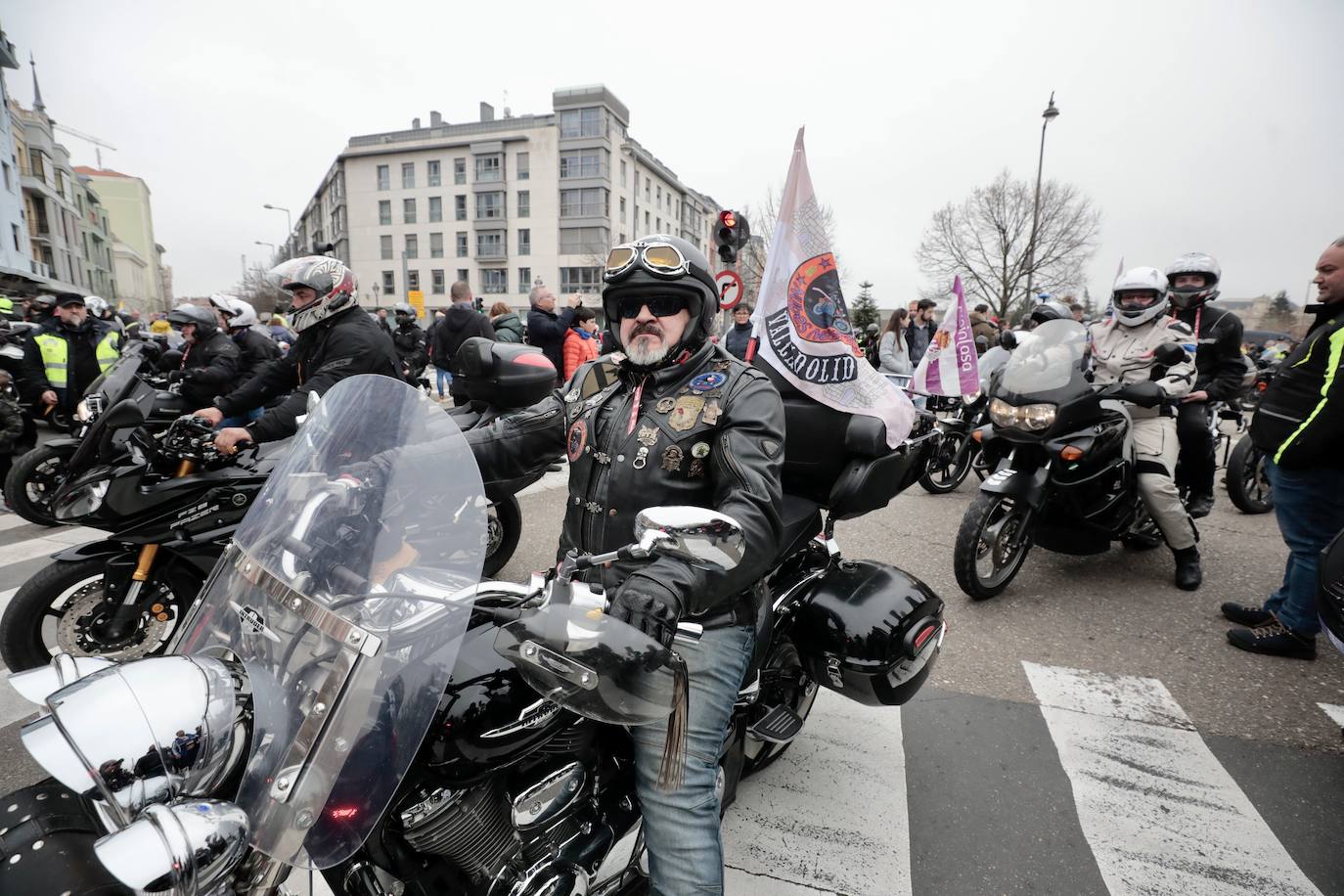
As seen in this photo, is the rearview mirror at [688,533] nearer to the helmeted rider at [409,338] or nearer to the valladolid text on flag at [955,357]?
the valladolid text on flag at [955,357]

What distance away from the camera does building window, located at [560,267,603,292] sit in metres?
48.4

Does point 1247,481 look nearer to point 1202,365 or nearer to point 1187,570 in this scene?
point 1202,365

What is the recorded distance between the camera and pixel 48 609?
291cm

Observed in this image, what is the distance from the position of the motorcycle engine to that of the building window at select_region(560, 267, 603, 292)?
4796 centimetres

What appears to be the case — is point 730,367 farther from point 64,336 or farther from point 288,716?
point 64,336

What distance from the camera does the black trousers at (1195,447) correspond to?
4.65m

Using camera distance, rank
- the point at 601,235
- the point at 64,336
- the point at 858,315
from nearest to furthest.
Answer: the point at 64,336 → the point at 858,315 → the point at 601,235

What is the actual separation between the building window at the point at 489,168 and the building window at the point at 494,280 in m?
6.43

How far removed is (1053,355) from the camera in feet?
13.4

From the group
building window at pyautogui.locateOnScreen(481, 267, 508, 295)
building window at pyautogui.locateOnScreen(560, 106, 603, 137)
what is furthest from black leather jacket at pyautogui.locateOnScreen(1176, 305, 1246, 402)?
building window at pyautogui.locateOnScreen(481, 267, 508, 295)

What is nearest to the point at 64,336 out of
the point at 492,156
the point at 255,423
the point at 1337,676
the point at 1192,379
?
the point at 255,423

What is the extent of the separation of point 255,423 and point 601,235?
47.4 meters

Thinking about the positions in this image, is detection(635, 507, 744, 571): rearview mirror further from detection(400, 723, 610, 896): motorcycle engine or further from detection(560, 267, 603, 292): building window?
detection(560, 267, 603, 292): building window

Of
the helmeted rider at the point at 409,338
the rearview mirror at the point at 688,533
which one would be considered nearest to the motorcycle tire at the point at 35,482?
the rearview mirror at the point at 688,533
